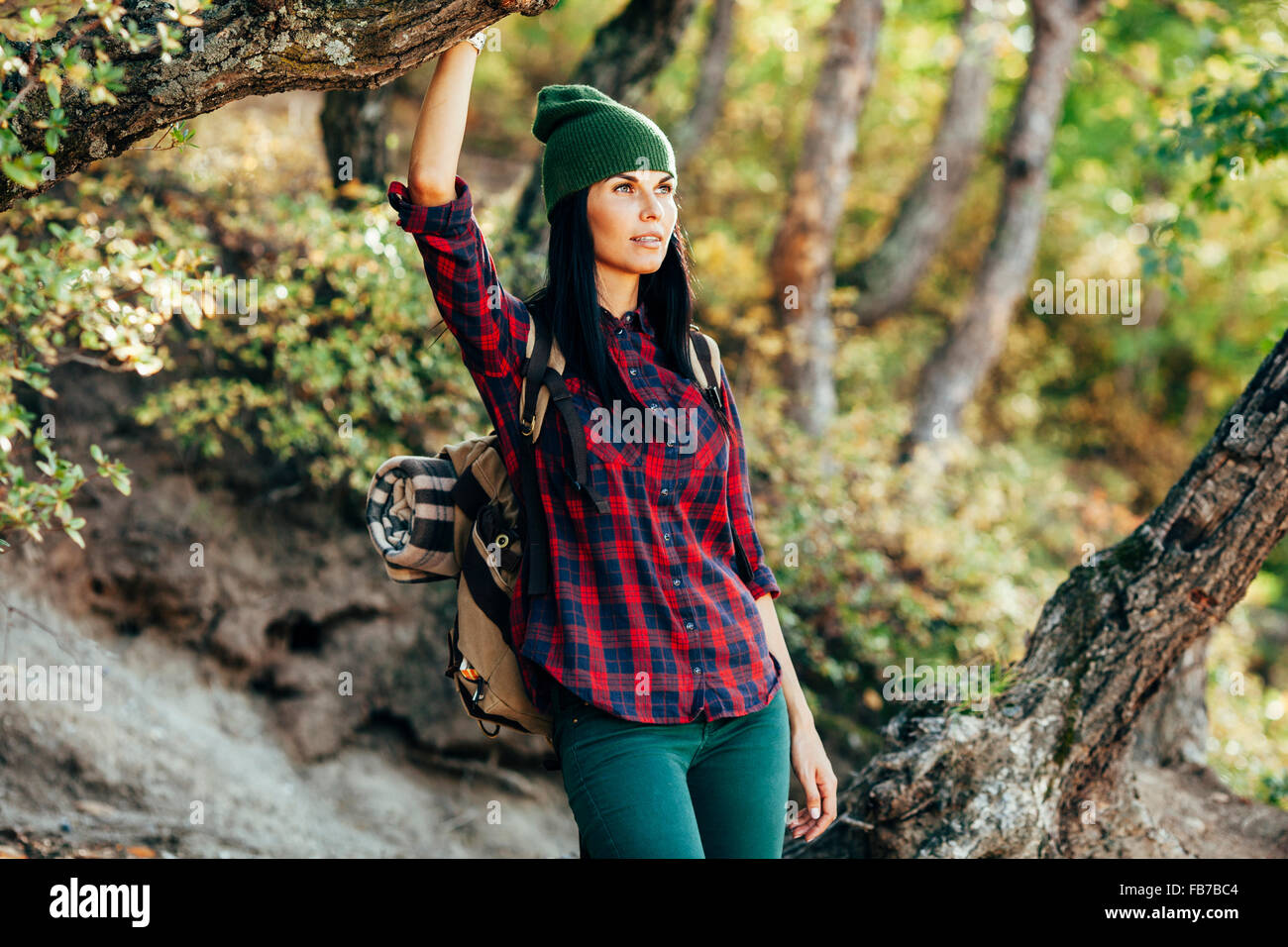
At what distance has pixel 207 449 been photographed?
5059mm

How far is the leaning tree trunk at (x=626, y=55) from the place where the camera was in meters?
5.95

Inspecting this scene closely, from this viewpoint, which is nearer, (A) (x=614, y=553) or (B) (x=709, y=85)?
(A) (x=614, y=553)

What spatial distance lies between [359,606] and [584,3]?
29.9 feet

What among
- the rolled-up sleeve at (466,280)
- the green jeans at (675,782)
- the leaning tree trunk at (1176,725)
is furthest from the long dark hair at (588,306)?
the leaning tree trunk at (1176,725)

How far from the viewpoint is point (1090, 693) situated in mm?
3498

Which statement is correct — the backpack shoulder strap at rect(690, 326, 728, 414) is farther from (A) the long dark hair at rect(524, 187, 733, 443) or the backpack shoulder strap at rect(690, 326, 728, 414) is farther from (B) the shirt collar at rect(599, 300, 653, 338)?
(B) the shirt collar at rect(599, 300, 653, 338)

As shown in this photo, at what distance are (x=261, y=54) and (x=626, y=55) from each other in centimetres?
405

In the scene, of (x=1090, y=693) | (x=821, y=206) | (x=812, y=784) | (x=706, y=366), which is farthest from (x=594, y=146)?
(x=821, y=206)

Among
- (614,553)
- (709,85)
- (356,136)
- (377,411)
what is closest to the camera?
(614,553)

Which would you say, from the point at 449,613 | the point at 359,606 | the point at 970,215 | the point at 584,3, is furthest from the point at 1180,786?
the point at 584,3

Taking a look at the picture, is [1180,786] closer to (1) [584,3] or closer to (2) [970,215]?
(2) [970,215]

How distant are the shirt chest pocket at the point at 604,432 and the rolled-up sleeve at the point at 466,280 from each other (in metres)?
0.18

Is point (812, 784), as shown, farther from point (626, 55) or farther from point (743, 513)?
point (626, 55)

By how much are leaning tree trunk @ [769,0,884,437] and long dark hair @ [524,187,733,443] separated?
5.33 m
